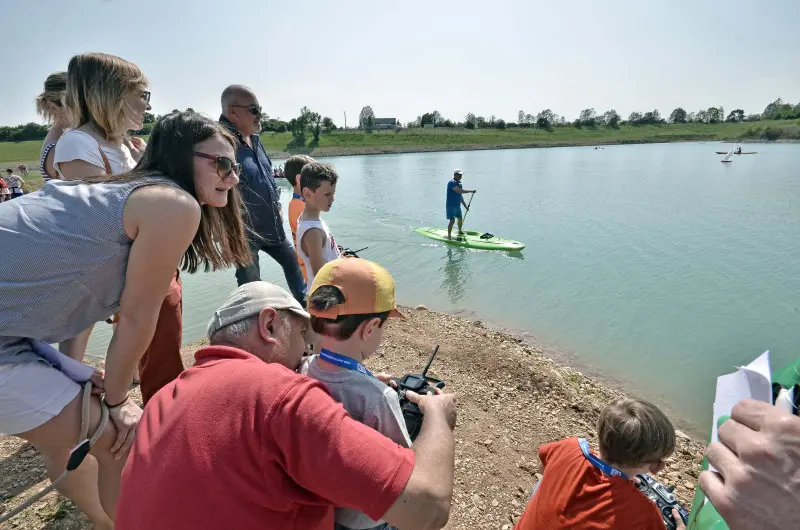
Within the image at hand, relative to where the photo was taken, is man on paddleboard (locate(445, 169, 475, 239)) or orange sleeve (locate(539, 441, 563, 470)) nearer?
orange sleeve (locate(539, 441, 563, 470))

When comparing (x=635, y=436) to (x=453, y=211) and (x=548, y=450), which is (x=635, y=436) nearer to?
(x=548, y=450)

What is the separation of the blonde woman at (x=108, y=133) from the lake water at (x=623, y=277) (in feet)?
14.4

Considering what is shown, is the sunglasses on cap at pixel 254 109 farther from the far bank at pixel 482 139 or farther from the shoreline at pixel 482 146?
the far bank at pixel 482 139

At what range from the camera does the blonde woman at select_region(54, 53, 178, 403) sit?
238 cm

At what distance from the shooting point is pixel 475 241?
13633mm

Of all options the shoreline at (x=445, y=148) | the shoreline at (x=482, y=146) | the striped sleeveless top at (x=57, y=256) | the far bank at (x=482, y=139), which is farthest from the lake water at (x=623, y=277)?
the far bank at (x=482, y=139)

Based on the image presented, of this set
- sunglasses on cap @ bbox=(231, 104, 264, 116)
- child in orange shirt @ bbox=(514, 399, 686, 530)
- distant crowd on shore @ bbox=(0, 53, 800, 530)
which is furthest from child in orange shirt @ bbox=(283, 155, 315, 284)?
child in orange shirt @ bbox=(514, 399, 686, 530)

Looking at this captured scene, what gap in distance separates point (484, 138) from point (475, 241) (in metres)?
76.1

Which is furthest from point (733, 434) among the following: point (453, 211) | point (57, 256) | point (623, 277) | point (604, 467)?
point (453, 211)

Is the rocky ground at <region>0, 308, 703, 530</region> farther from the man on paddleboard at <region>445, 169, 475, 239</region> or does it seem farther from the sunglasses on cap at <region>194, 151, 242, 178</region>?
the man on paddleboard at <region>445, 169, 475, 239</region>

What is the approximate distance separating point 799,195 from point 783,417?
2827 cm

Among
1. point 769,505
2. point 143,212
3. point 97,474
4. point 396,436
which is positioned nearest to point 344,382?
point 396,436

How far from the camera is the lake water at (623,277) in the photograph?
696 centimetres

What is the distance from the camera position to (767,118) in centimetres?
10688
